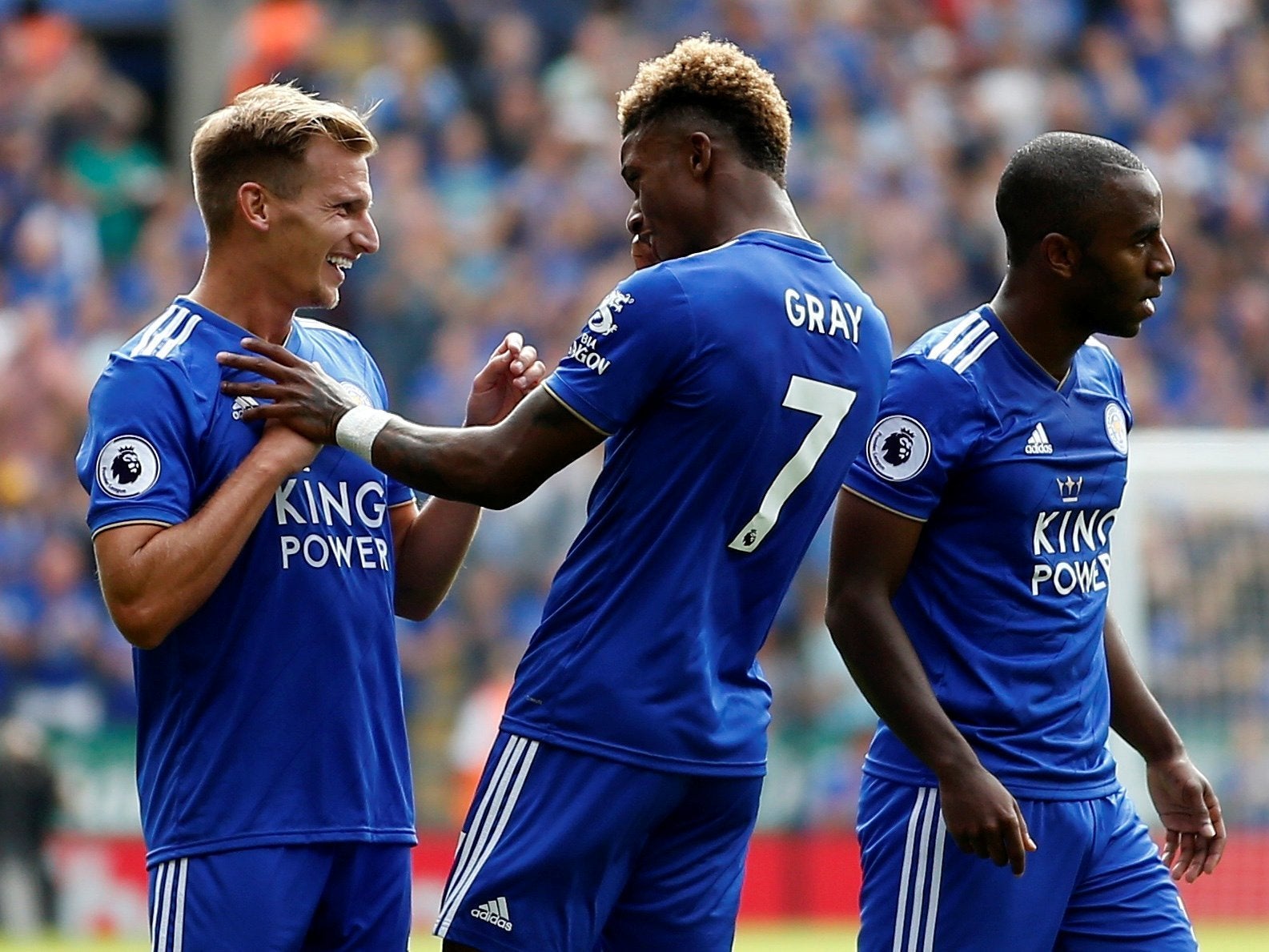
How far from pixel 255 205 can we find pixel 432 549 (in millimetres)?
870

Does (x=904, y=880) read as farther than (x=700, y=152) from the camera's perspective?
Yes

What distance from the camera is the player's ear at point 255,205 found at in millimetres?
4395

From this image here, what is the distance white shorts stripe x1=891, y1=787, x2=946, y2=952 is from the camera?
467cm

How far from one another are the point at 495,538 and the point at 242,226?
24.3ft

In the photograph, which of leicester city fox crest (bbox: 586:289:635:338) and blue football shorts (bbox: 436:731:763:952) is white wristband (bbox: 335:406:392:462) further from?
blue football shorts (bbox: 436:731:763:952)

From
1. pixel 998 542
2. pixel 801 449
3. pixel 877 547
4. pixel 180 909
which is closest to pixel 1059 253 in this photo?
pixel 998 542

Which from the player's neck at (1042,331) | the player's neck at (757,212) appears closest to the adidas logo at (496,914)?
the player's neck at (757,212)

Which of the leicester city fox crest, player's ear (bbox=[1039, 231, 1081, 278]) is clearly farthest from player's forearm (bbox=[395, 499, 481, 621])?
player's ear (bbox=[1039, 231, 1081, 278])

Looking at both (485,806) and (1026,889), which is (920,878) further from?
(485,806)

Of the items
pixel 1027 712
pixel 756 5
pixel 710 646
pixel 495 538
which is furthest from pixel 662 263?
pixel 756 5

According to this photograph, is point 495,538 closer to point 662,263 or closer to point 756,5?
point 756,5

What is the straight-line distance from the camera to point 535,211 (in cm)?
1392

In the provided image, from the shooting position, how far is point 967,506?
470cm

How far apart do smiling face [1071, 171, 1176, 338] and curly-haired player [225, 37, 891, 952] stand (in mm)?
652
